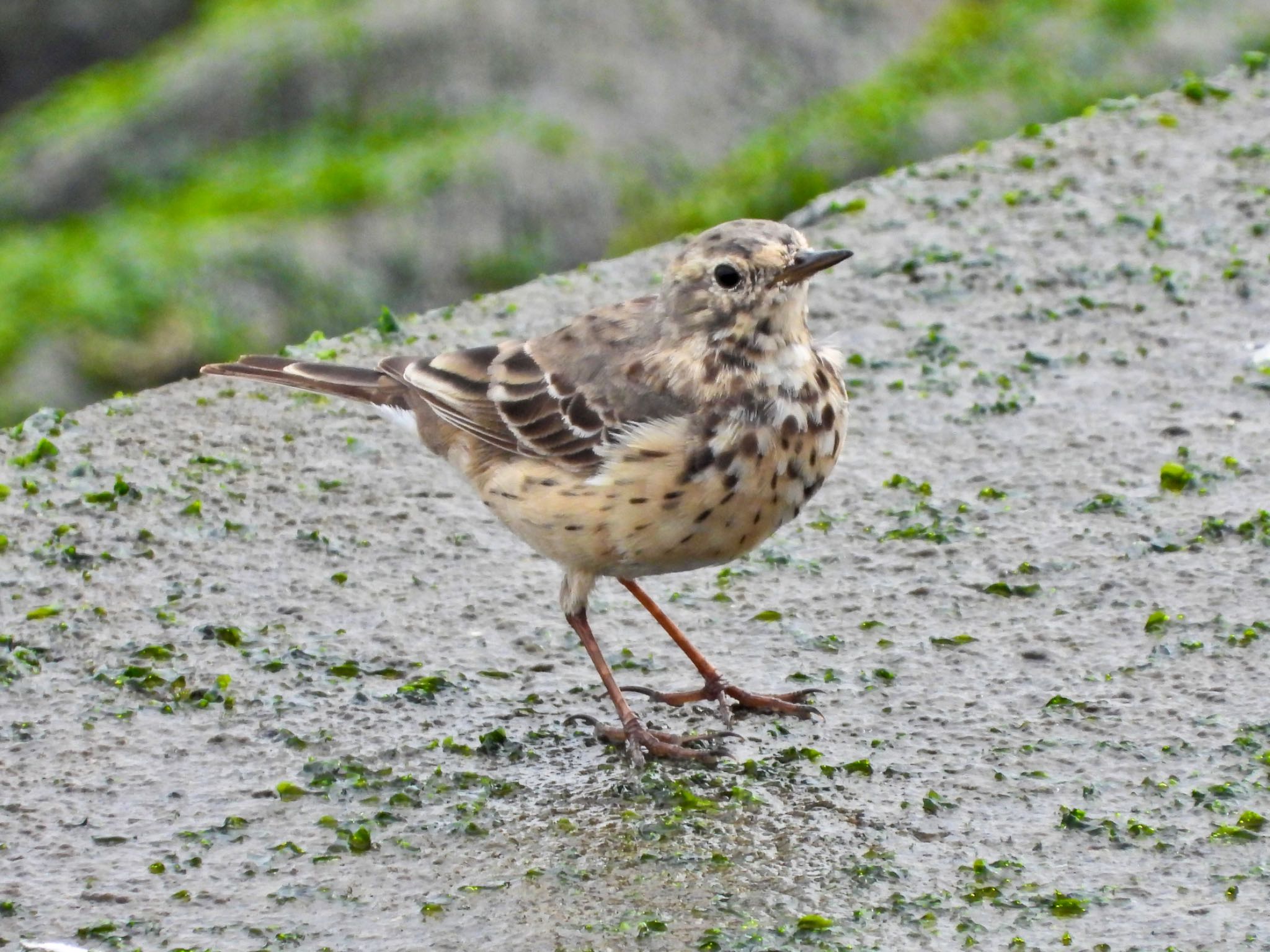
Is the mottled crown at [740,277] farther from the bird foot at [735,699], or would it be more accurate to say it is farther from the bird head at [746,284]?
the bird foot at [735,699]

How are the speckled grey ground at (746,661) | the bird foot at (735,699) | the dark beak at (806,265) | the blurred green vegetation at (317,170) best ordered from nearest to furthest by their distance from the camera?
the speckled grey ground at (746,661)
the dark beak at (806,265)
the bird foot at (735,699)
the blurred green vegetation at (317,170)

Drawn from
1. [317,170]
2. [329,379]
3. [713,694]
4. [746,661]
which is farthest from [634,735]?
[317,170]

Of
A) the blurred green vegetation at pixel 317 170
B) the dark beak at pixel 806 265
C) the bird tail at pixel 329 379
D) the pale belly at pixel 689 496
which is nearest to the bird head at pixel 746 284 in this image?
the dark beak at pixel 806 265

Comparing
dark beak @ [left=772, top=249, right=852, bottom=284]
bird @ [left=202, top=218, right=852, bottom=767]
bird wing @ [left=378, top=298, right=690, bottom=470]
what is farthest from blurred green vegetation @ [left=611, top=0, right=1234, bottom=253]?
dark beak @ [left=772, top=249, right=852, bottom=284]

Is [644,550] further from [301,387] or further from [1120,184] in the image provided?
[1120,184]

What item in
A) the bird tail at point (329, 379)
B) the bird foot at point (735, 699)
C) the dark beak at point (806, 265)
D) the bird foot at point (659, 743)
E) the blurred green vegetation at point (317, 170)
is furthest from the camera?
the blurred green vegetation at point (317, 170)

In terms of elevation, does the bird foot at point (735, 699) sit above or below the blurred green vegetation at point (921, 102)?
below

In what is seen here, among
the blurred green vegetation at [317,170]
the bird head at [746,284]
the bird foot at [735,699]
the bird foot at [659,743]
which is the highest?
the blurred green vegetation at [317,170]
